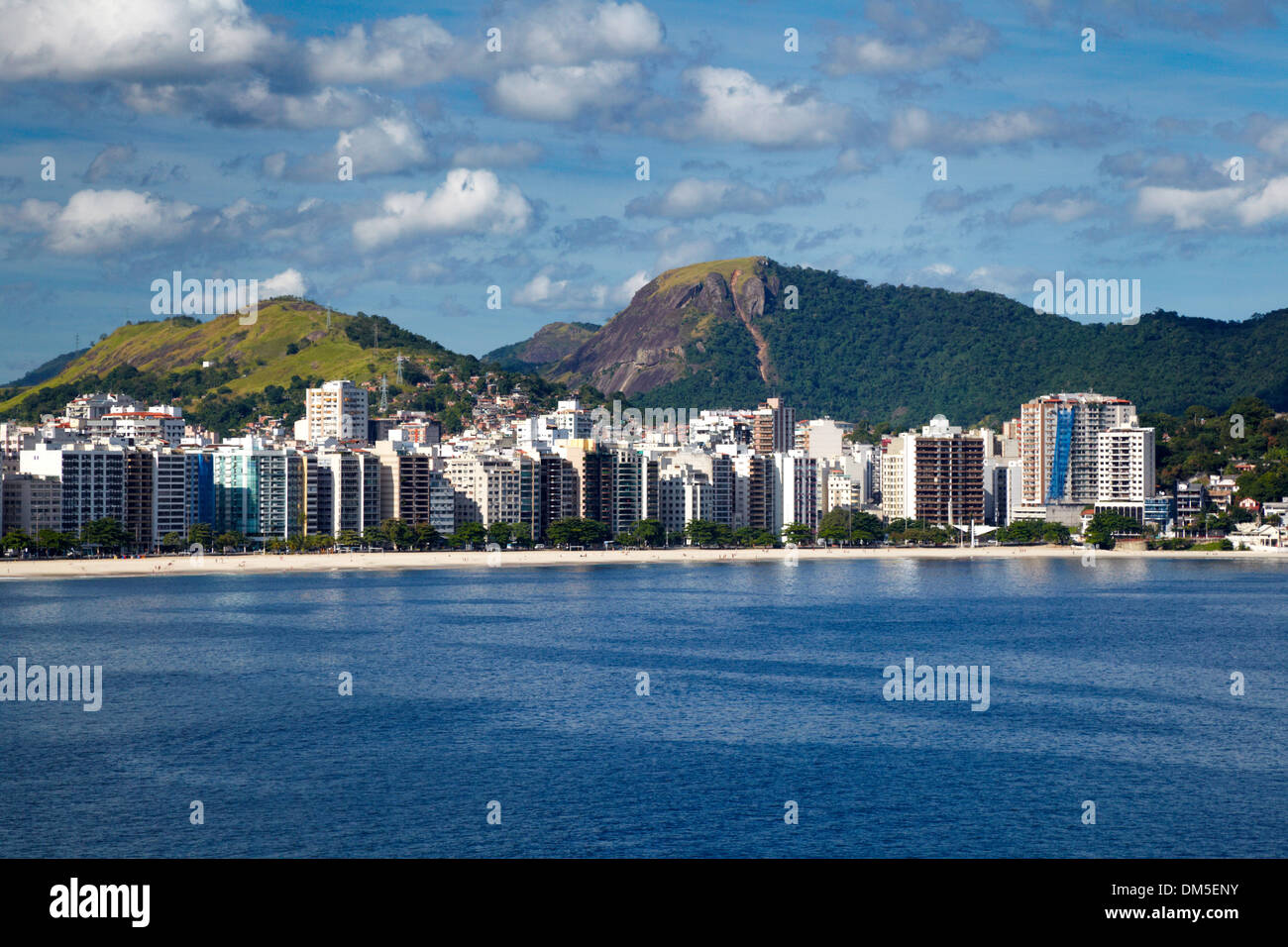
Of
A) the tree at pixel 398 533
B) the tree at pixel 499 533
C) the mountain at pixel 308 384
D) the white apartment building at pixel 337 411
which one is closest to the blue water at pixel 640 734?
the tree at pixel 398 533

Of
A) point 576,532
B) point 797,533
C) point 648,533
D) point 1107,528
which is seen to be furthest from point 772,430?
point 576,532

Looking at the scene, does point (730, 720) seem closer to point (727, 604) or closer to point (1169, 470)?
point (727, 604)

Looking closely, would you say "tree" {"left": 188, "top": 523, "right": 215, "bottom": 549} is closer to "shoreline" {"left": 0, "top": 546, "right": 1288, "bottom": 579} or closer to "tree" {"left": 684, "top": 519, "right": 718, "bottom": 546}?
"shoreline" {"left": 0, "top": 546, "right": 1288, "bottom": 579}

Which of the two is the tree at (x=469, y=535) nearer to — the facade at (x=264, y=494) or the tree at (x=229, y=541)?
the facade at (x=264, y=494)

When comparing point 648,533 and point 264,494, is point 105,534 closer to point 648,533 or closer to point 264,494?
point 264,494

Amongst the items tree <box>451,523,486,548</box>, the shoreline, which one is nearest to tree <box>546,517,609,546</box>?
the shoreline

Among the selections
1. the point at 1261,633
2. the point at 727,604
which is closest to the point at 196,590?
Answer: the point at 727,604
